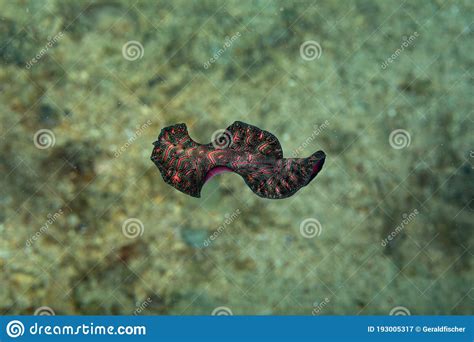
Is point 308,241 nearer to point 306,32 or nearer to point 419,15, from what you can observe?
point 306,32

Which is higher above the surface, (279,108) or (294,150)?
(279,108)

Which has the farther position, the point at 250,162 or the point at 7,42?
the point at 7,42

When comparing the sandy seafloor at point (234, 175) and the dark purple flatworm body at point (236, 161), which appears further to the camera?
the sandy seafloor at point (234, 175)

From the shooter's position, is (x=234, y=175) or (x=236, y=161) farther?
(x=234, y=175)

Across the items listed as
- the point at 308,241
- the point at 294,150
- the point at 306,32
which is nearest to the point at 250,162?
the point at 294,150

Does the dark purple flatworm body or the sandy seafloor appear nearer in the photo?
the dark purple flatworm body
